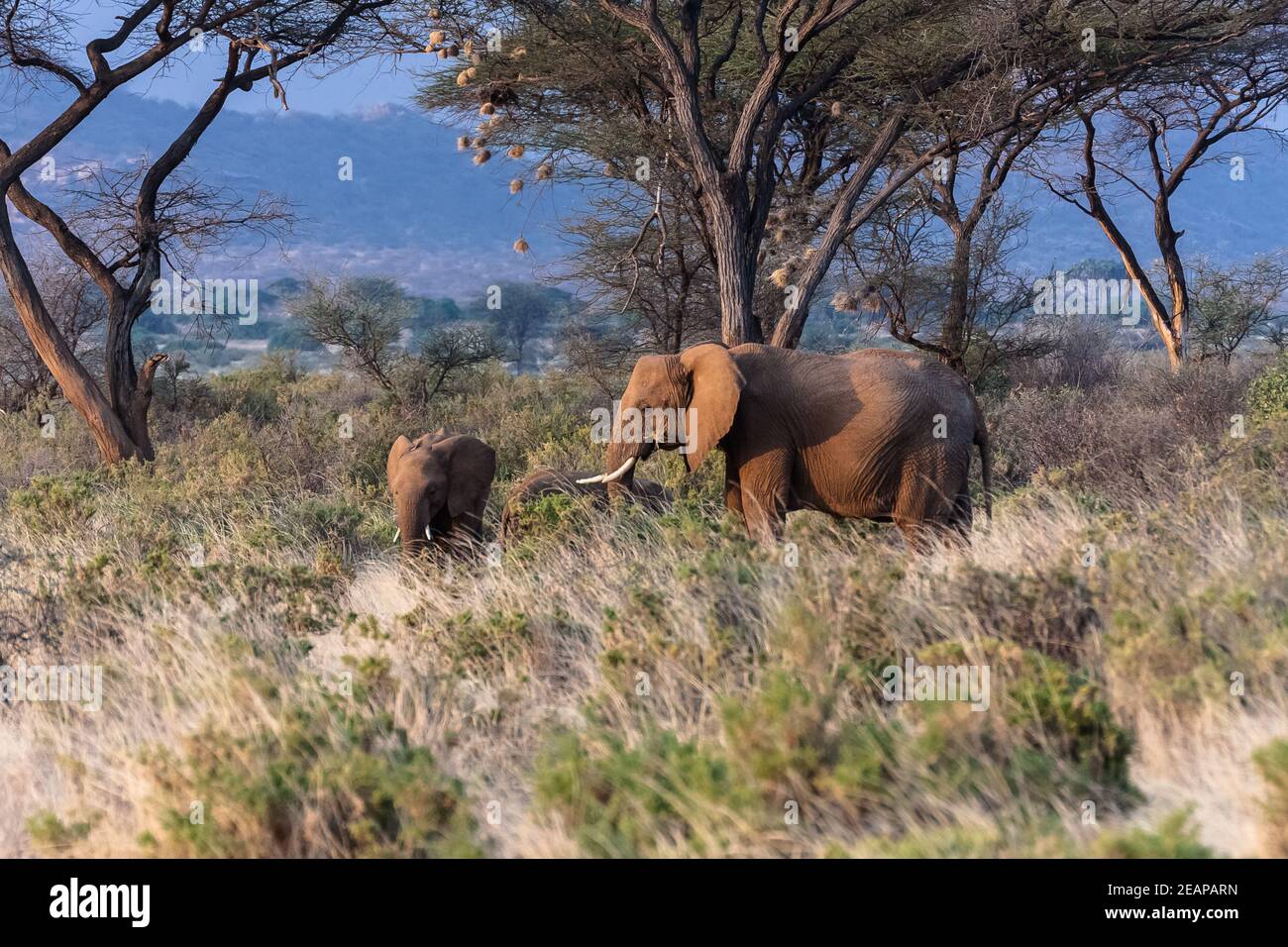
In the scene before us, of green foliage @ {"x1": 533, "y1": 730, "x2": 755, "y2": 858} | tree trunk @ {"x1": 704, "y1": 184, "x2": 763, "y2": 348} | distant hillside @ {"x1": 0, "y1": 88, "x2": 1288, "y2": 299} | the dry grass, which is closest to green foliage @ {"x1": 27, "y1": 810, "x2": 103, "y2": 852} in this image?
the dry grass

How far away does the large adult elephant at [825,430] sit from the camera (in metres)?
8.23

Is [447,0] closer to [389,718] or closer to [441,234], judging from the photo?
[389,718]

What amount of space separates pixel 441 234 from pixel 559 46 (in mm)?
121786

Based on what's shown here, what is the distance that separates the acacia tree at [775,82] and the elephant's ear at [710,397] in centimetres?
486

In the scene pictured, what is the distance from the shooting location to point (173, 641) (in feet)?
21.4

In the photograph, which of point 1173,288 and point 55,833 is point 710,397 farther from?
point 1173,288

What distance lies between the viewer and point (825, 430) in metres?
8.28

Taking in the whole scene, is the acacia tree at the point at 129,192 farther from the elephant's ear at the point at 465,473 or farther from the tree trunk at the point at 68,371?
the elephant's ear at the point at 465,473

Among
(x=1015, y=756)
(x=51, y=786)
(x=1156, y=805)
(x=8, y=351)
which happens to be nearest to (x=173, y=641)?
(x=51, y=786)

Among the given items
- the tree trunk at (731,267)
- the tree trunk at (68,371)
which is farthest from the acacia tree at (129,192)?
the tree trunk at (731,267)

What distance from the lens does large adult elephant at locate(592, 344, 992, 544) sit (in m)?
8.23

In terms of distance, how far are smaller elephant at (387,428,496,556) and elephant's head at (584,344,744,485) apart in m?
1.10

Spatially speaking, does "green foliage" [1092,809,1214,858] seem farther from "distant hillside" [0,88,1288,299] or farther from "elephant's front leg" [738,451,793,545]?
"distant hillside" [0,88,1288,299]
